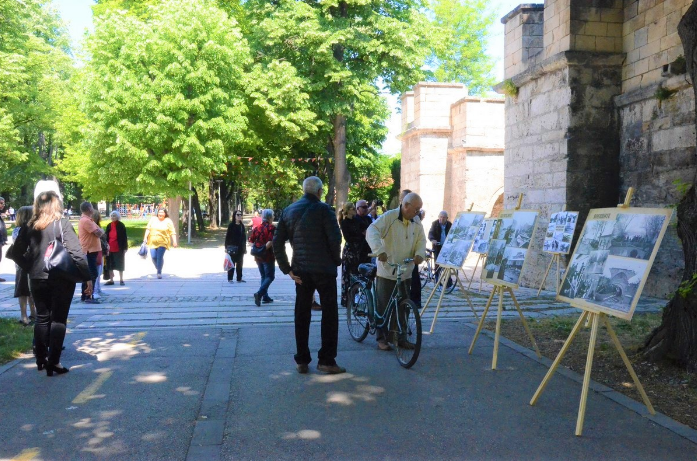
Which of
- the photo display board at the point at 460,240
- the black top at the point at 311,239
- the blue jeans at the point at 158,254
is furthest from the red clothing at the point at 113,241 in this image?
the black top at the point at 311,239

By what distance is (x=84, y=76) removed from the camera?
25891 mm

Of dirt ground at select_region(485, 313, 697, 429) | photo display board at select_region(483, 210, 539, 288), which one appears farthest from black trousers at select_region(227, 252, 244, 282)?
photo display board at select_region(483, 210, 539, 288)

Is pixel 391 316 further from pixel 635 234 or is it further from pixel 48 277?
pixel 48 277

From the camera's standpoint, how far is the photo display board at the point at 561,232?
11.0 metres

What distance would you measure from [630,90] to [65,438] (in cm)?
1057

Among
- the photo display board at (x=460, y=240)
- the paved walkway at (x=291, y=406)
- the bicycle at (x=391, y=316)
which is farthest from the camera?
the photo display board at (x=460, y=240)

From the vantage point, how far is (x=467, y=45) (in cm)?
4241

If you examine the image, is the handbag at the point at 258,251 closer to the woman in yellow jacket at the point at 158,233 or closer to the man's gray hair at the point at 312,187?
the woman in yellow jacket at the point at 158,233

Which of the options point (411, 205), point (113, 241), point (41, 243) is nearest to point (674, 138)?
point (411, 205)

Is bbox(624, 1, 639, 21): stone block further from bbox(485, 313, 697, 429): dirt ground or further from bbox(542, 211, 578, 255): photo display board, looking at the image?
bbox(485, 313, 697, 429): dirt ground

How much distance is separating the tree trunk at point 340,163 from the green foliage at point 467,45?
14.3 meters

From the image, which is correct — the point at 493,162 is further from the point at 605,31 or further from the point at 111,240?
the point at 111,240

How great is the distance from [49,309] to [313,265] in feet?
8.66

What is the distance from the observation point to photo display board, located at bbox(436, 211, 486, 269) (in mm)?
8789
